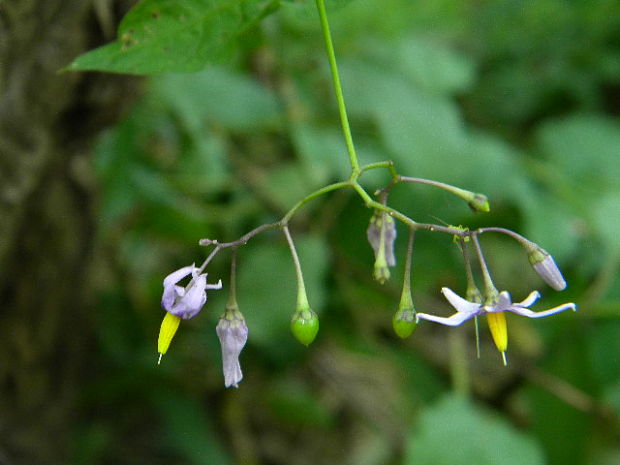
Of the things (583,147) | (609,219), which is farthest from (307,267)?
(583,147)

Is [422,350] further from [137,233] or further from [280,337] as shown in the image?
[137,233]

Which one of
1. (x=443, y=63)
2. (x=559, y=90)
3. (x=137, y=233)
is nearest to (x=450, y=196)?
(x=443, y=63)

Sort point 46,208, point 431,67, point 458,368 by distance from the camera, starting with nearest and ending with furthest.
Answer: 1. point 46,208
2. point 458,368
3. point 431,67

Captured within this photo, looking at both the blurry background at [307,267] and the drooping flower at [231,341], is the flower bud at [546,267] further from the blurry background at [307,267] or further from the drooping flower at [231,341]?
the blurry background at [307,267]

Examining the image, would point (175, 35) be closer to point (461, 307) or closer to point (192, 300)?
point (192, 300)

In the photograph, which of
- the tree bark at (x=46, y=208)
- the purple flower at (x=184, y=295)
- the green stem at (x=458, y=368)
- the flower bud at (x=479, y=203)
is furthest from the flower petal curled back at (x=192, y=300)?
the green stem at (x=458, y=368)
